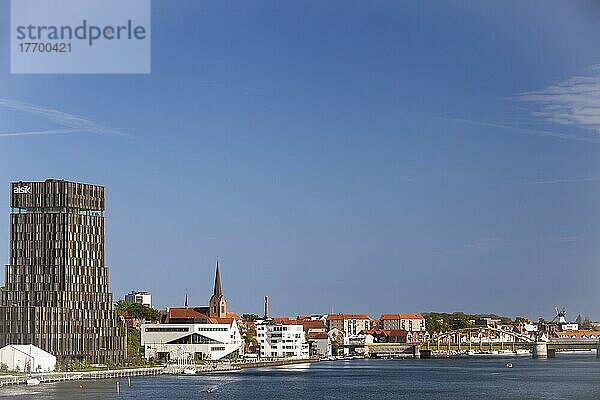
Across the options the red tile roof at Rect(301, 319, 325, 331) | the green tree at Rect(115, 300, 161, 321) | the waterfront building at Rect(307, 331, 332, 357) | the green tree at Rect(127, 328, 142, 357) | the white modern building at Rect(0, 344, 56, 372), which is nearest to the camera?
the white modern building at Rect(0, 344, 56, 372)

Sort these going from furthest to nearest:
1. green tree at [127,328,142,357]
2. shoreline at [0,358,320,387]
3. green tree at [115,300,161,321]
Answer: green tree at [115,300,161,321]
green tree at [127,328,142,357]
shoreline at [0,358,320,387]

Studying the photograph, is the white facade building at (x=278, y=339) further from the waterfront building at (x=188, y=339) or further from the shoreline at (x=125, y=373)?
the waterfront building at (x=188, y=339)

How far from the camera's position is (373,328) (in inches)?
7077

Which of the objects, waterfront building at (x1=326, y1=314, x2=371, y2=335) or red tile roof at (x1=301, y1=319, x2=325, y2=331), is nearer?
red tile roof at (x1=301, y1=319, x2=325, y2=331)

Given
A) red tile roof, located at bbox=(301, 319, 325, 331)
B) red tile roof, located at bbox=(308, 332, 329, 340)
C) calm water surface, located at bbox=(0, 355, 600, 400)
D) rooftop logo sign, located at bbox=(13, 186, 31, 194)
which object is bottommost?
calm water surface, located at bbox=(0, 355, 600, 400)

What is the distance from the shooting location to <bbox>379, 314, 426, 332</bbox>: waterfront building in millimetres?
184625

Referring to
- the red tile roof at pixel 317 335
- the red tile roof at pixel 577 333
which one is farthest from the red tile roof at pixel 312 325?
the red tile roof at pixel 577 333

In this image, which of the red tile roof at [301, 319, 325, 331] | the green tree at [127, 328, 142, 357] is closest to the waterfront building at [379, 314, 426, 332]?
the red tile roof at [301, 319, 325, 331]

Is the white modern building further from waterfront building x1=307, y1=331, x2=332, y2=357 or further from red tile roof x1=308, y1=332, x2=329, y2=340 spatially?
red tile roof x1=308, y1=332, x2=329, y2=340

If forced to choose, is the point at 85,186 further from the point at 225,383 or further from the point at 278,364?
the point at 278,364

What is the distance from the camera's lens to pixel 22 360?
76438mm

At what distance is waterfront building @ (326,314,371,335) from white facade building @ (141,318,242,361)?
66423 millimetres

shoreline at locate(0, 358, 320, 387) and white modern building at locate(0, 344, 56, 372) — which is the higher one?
white modern building at locate(0, 344, 56, 372)

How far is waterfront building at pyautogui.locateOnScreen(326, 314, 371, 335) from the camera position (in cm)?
17550
